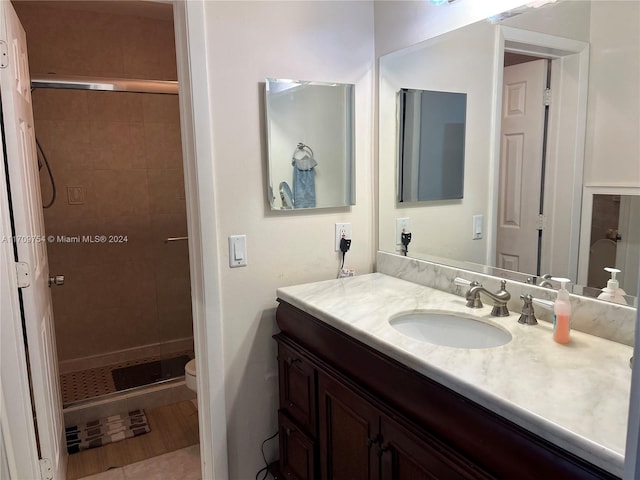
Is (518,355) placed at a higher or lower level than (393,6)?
lower

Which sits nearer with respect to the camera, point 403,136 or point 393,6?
point 393,6

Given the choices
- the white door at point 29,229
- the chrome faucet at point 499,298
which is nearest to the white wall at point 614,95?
the chrome faucet at point 499,298

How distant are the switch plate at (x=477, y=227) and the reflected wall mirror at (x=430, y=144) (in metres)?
0.14

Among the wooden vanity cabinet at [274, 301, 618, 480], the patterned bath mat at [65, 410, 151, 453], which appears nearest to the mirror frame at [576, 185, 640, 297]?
the wooden vanity cabinet at [274, 301, 618, 480]

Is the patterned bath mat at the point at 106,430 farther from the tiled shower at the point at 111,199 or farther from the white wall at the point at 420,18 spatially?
the white wall at the point at 420,18

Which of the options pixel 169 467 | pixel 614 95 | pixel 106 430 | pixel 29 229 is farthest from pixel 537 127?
pixel 106 430

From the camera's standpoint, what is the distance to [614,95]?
1248 mm

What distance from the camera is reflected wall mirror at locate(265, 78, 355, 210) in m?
1.82

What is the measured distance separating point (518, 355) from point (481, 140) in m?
0.88

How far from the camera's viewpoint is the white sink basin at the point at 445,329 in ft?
4.73

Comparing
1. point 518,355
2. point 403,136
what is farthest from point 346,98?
point 518,355

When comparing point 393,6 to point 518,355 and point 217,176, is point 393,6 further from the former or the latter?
point 518,355

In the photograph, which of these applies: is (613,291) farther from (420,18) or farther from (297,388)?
(420,18)

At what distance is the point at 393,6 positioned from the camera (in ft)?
6.23
